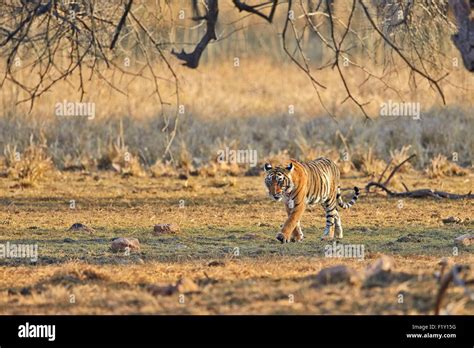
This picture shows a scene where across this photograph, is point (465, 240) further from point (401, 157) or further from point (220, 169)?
point (220, 169)

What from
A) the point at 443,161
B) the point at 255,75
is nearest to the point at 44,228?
the point at 443,161

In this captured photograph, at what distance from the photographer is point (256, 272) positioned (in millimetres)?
9234

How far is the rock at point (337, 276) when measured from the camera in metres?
7.94

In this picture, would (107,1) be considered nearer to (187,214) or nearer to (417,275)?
(187,214)

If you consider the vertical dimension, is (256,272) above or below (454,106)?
below

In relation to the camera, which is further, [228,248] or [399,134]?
[399,134]

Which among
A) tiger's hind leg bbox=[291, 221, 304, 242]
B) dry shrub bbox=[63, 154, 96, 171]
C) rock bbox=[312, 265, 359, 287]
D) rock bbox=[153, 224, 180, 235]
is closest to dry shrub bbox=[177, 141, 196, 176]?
dry shrub bbox=[63, 154, 96, 171]

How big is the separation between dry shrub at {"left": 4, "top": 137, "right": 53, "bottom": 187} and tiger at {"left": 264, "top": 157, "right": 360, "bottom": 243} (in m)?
6.50

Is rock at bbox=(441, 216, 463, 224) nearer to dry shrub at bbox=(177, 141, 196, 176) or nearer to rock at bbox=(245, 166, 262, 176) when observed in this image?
rock at bbox=(245, 166, 262, 176)

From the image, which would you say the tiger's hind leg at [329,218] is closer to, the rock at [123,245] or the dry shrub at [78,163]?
the rock at [123,245]
